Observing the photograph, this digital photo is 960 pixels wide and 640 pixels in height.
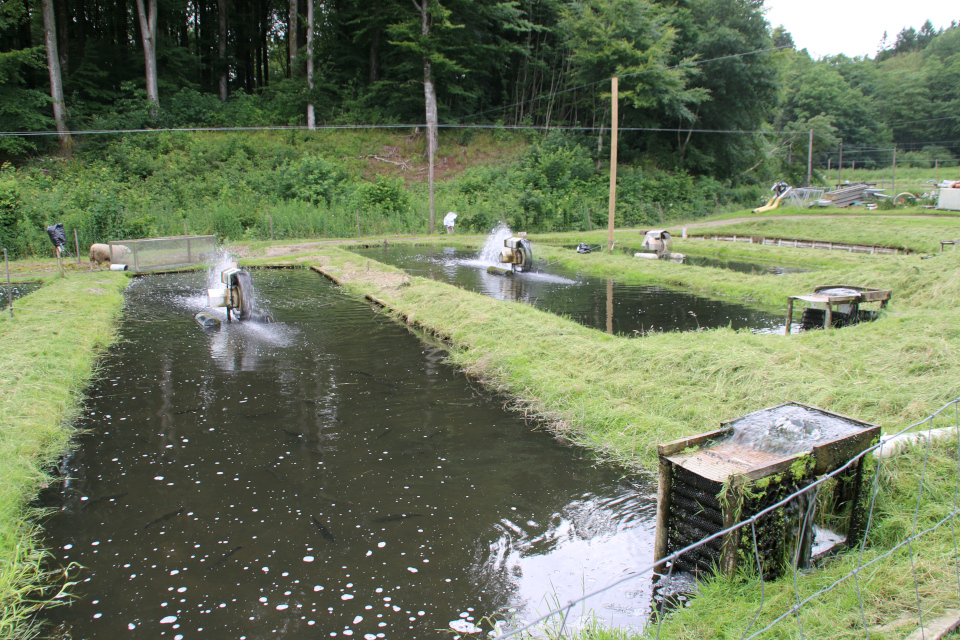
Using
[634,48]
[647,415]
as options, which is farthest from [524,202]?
[647,415]

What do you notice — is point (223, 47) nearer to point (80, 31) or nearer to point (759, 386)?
point (80, 31)

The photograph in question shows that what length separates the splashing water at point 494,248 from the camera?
2042cm

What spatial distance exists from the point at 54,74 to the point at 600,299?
2981 cm

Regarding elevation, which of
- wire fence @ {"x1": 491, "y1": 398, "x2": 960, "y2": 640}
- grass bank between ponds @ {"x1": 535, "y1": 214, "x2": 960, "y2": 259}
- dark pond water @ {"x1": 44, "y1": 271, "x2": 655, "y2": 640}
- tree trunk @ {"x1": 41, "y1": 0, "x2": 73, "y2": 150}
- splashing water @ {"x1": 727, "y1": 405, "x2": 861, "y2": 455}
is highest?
tree trunk @ {"x1": 41, "y1": 0, "x2": 73, "y2": 150}

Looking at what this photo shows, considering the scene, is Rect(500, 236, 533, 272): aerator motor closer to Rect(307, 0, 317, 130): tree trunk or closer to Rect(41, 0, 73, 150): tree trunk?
Rect(307, 0, 317, 130): tree trunk

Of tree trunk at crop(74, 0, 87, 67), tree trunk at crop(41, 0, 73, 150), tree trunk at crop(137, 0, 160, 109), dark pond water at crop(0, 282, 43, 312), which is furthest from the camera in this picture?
tree trunk at crop(74, 0, 87, 67)

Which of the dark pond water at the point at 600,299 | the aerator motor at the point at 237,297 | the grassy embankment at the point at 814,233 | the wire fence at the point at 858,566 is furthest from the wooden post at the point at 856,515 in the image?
the grassy embankment at the point at 814,233

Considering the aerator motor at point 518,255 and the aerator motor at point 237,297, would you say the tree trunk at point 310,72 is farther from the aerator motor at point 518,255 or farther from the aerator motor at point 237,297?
the aerator motor at point 237,297

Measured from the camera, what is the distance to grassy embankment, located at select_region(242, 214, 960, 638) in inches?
141

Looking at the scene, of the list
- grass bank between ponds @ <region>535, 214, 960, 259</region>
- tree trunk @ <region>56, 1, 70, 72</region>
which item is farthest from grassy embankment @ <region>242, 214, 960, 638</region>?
tree trunk @ <region>56, 1, 70, 72</region>

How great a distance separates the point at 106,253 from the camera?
1852 cm

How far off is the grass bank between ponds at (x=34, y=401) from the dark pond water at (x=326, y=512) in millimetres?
217

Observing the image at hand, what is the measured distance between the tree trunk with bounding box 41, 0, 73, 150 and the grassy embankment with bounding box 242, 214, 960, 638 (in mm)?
28038

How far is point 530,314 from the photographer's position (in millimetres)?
11180
